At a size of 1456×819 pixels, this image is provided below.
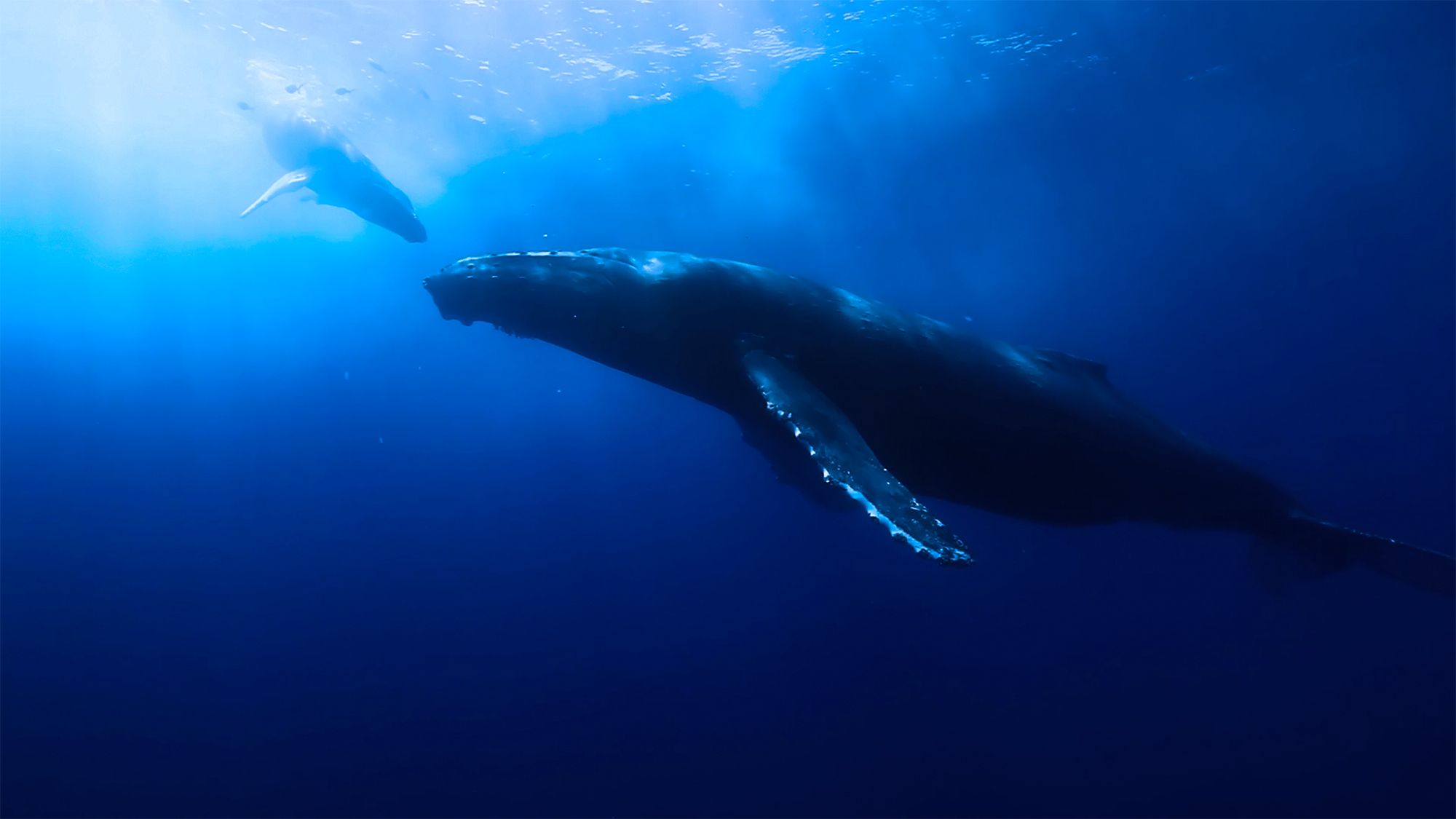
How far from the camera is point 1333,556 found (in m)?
7.90

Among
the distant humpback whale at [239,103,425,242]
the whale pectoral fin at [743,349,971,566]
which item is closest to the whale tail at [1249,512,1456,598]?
the whale pectoral fin at [743,349,971,566]

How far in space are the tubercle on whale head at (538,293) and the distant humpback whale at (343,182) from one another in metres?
17.6

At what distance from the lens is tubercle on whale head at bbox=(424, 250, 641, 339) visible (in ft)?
17.2

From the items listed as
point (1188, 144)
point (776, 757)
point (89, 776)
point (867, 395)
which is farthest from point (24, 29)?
point (1188, 144)

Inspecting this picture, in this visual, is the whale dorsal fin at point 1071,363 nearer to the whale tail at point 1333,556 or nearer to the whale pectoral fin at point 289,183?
the whale tail at point 1333,556

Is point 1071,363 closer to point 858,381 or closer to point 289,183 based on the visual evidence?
point 858,381

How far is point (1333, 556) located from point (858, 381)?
6635 millimetres

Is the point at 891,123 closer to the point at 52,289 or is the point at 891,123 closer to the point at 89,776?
the point at 89,776

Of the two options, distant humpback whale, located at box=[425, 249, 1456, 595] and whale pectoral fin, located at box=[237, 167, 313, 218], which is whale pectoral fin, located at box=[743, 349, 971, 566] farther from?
whale pectoral fin, located at box=[237, 167, 313, 218]

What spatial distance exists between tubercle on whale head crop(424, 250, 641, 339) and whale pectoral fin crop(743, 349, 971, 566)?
4.13 feet

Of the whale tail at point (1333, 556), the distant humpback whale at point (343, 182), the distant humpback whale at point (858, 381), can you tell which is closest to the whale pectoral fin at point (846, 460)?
the distant humpback whale at point (858, 381)

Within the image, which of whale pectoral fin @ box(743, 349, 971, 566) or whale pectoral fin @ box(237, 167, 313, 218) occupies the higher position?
whale pectoral fin @ box(237, 167, 313, 218)

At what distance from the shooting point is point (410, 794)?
19000mm

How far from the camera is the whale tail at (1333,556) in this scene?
7.29 metres
